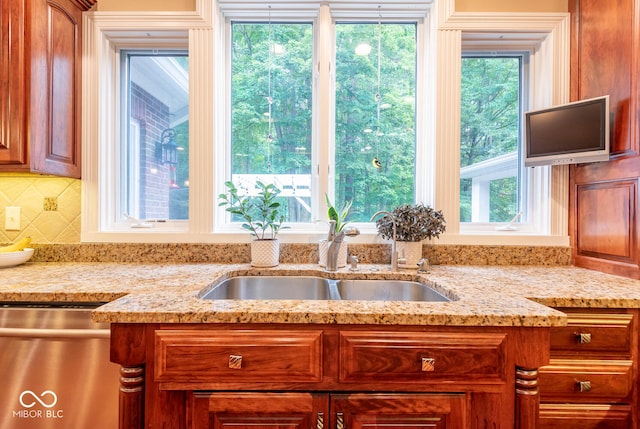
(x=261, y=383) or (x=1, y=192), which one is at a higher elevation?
(x=1, y=192)

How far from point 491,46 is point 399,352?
75.0 inches

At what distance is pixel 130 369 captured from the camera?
94cm

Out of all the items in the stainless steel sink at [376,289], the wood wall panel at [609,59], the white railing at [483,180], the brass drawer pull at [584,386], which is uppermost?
the wood wall panel at [609,59]

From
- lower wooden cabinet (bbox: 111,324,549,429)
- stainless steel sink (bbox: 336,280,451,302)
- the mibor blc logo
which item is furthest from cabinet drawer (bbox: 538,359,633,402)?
the mibor blc logo

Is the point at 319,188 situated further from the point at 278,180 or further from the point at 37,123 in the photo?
the point at 37,123

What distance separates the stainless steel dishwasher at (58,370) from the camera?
1162 mm

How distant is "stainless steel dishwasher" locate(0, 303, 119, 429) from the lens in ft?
3.81

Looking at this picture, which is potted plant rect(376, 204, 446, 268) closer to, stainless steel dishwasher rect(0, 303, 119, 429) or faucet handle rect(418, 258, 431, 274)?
faucet handle rect(418, 258, 431, 274)

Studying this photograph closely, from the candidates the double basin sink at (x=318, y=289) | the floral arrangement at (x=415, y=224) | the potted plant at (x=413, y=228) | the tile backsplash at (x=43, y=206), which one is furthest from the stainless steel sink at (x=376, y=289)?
the tile backsplash at (x=43, y=206)

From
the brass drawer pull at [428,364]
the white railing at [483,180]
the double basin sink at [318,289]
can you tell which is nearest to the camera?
the brass drawer pull at [428,364]

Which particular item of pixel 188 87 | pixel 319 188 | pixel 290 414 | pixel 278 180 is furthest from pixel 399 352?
pixel 188 87

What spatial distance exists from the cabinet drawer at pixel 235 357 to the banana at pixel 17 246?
1300 millimetres

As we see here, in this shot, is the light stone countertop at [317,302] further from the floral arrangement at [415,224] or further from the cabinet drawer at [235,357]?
the floral arrangement at [415,224]

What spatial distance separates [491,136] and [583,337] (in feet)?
4.02
